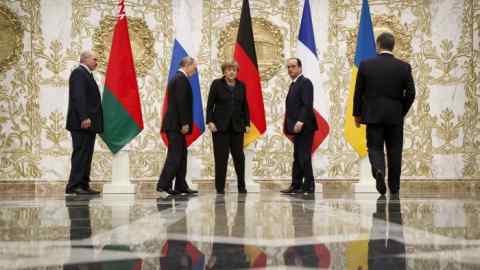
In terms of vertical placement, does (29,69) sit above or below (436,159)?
above

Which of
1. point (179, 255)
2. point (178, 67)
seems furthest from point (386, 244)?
point (178, 67)

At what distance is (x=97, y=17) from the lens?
10.4m

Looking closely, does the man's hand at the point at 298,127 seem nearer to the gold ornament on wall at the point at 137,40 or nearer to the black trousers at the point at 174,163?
the black trousers at the point at 174,163

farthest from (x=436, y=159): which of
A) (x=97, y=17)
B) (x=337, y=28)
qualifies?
(x=97, y=17)

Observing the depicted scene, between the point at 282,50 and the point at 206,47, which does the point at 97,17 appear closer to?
the point at 206,47

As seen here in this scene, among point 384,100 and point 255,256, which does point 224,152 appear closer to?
point 384,100

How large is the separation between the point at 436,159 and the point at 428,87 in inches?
40.1

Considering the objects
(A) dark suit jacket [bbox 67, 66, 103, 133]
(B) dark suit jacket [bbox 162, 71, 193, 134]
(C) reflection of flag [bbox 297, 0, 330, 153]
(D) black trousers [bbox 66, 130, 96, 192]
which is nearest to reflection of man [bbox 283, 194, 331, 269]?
(B) dark suit jacket [bbox 162, 71, 193, 134]

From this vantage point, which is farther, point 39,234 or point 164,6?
point 164,6

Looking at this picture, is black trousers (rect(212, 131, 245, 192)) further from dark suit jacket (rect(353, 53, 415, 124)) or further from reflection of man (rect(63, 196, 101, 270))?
reflection of man (rect(63, 196, 101, 270))

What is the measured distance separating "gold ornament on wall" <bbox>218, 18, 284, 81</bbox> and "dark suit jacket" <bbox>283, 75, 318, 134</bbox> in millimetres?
2751

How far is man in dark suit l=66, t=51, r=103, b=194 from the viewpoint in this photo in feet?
24.5

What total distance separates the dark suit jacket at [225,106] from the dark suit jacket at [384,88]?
171 centimetres

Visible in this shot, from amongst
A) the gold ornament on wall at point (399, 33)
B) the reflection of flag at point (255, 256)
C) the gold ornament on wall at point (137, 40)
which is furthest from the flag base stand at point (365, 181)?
the reflection of flag at point (255, 256)
